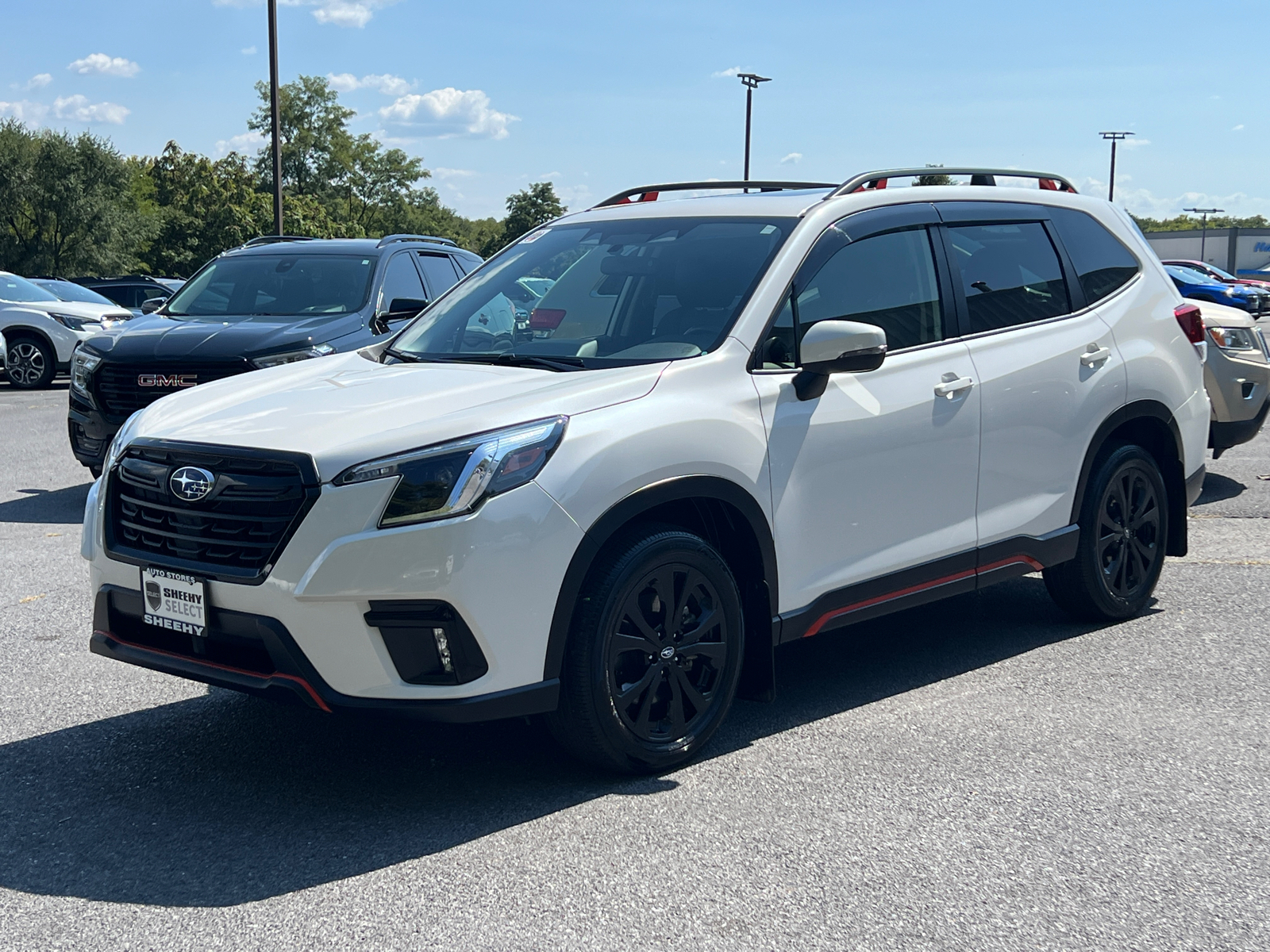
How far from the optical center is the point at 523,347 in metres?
4.73

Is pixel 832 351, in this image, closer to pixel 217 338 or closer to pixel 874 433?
pixel 874 433

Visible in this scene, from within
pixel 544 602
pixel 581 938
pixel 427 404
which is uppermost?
pixel 427 404

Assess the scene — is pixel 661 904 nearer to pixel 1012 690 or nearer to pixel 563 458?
pixel 563 458

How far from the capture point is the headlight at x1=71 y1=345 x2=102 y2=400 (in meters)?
8.97

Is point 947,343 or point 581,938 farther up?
point 947,343

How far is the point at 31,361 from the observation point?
18859 millimetres

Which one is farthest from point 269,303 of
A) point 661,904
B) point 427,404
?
point 661,904

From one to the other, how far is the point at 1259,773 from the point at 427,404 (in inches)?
112

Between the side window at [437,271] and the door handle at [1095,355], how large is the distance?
6.23 metres

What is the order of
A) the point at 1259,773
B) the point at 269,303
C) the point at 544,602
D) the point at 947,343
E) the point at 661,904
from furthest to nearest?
the point at 269,303
the point at 947,343
the point at 1259,773
the point at 544,602
the point at 661,904

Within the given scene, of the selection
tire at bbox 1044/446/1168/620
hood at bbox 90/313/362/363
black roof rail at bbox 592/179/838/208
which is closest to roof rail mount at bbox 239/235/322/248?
hood at bbox 90/313/362/363

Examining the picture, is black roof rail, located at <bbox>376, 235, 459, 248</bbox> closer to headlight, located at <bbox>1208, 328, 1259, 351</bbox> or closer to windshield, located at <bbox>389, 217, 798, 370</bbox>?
windshield, located at <bbox>389, 217, 798, 370</bbox>

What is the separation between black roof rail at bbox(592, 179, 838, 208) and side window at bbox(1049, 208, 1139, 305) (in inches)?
47.8

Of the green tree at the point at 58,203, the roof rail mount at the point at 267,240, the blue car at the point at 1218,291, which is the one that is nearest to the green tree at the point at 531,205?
the green tree at the point at 58,203
